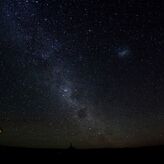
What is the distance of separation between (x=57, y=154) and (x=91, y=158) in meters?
1.79

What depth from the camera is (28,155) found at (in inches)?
631

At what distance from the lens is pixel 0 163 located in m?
15.6

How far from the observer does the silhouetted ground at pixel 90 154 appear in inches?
612

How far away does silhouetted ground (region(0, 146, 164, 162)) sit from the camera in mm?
15555

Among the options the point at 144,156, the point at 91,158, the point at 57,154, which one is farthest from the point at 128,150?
the point at 57,154

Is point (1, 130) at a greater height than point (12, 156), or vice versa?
point (1, 130)

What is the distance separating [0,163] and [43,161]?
218 cm

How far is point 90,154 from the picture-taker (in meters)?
15.8

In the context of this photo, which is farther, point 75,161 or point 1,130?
point 1,130

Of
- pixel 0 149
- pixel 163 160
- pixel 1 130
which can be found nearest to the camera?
pixel 163 160

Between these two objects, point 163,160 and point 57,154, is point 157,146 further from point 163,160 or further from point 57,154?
point 57,154

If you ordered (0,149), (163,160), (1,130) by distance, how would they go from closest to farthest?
(163,160)
(0,149)
(1,130)

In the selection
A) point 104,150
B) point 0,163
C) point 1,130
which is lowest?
point 0,163

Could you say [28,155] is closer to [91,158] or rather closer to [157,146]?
[91,158]
